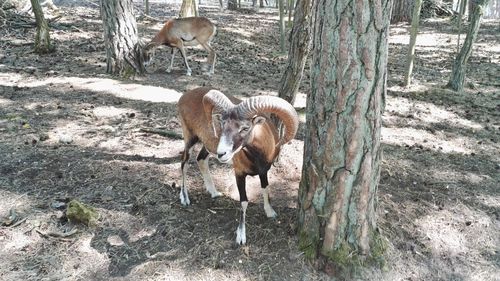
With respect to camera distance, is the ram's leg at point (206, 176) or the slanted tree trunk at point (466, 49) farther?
the slanted tree trunk at point (466, 49)

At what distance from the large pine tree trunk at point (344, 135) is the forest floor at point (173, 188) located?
0.31 metres

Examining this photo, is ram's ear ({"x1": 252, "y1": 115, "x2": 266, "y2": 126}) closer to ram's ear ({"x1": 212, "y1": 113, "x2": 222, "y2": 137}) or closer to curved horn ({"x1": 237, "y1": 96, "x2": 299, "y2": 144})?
curved horn ({"x1": 237, "y1": 96, "x2": 299, "y2": 144})

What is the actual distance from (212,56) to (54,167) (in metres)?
6.66

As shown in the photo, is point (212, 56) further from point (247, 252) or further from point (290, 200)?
point (247, 252)

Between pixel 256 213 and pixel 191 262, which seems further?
pixel 256 213

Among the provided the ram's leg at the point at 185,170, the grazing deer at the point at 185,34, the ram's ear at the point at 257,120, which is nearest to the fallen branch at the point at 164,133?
the ram's leg at the point at 185,170

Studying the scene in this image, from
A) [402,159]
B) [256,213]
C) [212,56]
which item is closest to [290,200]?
[256,213]

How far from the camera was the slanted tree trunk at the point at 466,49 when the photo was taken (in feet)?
32.3

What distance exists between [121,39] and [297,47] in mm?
5216

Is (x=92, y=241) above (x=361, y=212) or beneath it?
beneath

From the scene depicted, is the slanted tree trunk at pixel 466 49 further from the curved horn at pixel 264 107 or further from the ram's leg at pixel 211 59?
the curved horn at pixel 264 107

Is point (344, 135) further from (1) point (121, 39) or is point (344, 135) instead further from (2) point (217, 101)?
(1) point (121, 39)

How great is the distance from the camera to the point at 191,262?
437cm

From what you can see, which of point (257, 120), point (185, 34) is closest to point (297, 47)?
point (257, 120)
